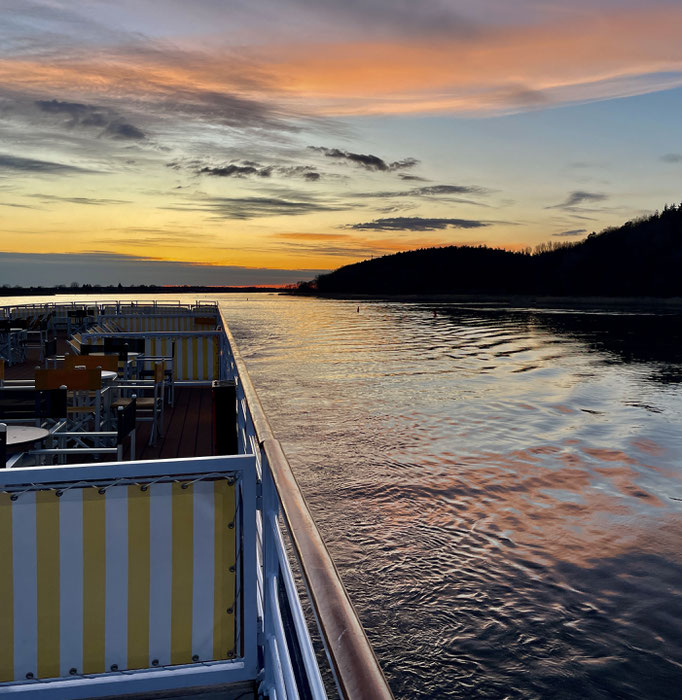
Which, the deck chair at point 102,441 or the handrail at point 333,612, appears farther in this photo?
the deck chair at point 102,441

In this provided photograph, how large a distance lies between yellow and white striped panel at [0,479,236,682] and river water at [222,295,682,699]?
11.4 feet

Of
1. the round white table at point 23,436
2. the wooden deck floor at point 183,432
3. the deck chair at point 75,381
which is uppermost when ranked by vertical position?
the deck chair at point 75,381

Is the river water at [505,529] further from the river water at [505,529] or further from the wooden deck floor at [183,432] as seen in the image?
the wooden deck floor at [183,432]

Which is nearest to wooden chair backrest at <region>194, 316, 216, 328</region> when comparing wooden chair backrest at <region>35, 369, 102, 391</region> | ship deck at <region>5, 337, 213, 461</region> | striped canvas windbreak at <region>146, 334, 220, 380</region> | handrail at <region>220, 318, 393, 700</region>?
striped canvas windbreak at <region>146, 334, 220, 380</region>

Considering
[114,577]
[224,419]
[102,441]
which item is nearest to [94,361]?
[102,441]

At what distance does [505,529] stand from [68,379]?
596 cm

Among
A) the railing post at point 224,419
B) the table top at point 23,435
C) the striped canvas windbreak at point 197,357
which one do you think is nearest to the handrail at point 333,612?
the railing post at point 224,419

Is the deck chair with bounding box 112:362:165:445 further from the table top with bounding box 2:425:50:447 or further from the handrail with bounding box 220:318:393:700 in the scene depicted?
the handrail with bounding box 220:318:393:700

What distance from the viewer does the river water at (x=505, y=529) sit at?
596cm

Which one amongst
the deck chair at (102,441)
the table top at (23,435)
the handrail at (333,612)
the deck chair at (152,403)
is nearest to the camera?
the handrail at (333,612)

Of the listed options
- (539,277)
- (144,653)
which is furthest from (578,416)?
(539,277)

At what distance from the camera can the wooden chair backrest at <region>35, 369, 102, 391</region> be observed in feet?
19.4

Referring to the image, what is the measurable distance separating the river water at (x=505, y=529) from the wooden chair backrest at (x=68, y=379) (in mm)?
3506

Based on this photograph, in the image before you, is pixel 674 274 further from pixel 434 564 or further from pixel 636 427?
pixel 434 564
